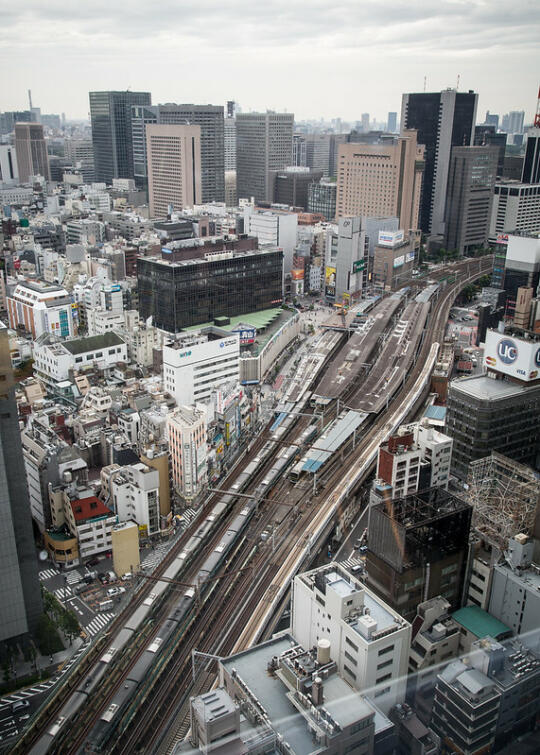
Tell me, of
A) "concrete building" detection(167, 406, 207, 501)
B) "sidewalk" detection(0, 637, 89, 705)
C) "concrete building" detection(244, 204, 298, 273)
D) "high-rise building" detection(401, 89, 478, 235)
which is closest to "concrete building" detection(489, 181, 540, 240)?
"high-rise building" detection(401, 89, 478, 235)

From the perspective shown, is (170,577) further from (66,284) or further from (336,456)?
(66,284)

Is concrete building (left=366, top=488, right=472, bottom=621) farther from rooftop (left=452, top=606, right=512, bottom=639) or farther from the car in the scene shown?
the car

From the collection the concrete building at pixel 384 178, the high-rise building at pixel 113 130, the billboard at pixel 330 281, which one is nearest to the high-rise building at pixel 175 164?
the concrete building at pixel 384 178

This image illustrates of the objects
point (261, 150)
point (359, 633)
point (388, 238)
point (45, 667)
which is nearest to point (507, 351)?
point (359, 633)

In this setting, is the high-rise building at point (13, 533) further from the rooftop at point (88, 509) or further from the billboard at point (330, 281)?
the billboard at point (330, 281)

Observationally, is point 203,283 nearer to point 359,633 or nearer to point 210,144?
point 359,633

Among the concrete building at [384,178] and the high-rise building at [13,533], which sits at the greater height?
the concrete building at [384,178]

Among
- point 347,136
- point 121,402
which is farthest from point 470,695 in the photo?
point 347,136
